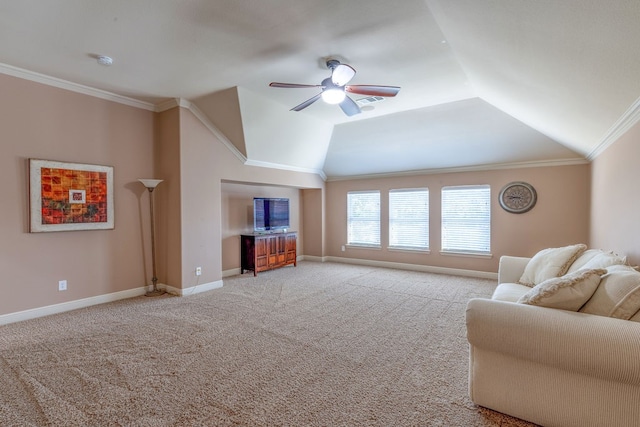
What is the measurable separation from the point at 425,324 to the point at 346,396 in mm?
1684

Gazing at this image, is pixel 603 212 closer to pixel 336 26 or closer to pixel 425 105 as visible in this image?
pixel 425 105

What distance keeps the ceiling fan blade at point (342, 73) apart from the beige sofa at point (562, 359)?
231 centimetres

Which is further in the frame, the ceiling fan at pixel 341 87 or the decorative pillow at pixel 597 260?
the ceiling fan at pixel 341 87

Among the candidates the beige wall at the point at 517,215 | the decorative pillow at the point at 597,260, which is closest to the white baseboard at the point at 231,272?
the beige wall at the point at 517,215

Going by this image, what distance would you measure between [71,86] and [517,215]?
732 cm

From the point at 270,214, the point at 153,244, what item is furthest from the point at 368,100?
the point at 153,244

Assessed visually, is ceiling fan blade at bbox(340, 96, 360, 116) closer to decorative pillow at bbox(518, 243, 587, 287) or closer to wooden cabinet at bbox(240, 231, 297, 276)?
decorative pillow at bbox(518, 243, 587, 287)

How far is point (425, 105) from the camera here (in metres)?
4.81

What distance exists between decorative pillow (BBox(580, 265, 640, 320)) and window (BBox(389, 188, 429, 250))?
15.1 ft

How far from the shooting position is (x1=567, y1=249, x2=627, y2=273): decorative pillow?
2.48 metres

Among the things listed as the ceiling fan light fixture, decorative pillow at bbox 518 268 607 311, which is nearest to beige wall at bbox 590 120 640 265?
decorative pillow at bbox 518 268 607 311

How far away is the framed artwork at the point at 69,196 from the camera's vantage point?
12.1 feet

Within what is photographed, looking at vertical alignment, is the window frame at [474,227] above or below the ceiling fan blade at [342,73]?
below

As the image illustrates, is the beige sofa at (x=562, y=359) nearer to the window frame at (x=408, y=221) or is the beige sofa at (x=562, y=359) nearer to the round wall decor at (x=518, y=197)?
the round wall decor at (x=518, y=197)
